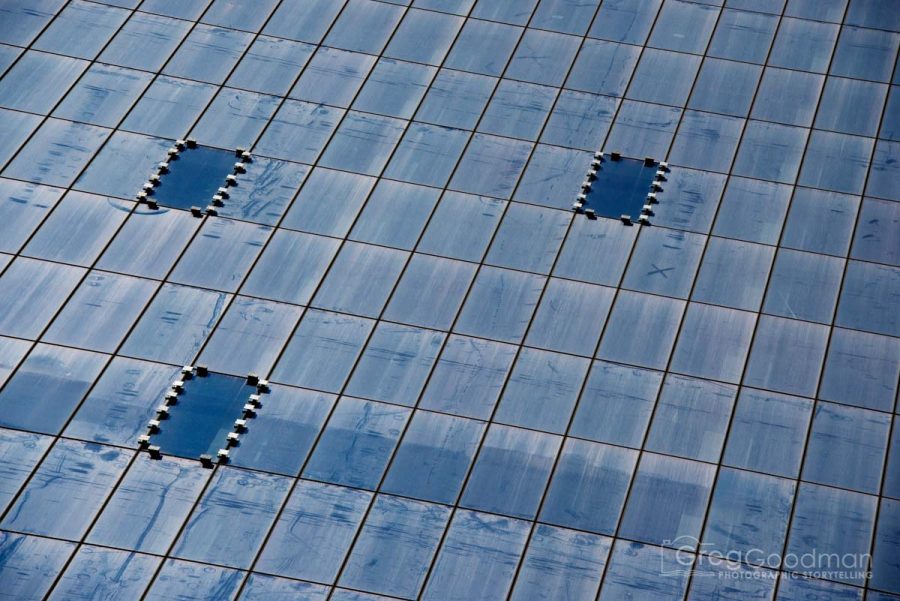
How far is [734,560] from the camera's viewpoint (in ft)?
170

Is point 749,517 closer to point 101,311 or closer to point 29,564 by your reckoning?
point 29,564

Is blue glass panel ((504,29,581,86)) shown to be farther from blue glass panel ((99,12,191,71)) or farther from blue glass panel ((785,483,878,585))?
blue glass panel ((785,483,878,585))

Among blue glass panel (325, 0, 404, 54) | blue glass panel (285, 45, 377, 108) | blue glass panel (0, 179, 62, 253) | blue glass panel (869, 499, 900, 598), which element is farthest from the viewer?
blue glass panel (325, 0, 404, 54)

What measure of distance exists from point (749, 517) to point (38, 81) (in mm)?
37699

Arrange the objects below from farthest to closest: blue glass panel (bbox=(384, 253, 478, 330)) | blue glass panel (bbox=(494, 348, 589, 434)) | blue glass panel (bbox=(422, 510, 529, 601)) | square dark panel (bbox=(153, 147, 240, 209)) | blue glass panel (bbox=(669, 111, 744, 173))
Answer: blue glass panel (bbox=(669, 111, 744, 173))
square dark panel (bbox=(153, 147, 240, 209))
blue glass panel (bbox=(384, 253, 478, 330))
blue glass panel (bbox=(494, 348, 589, 434))
blue glass panel (bbox=(422, 510, 529, 601))

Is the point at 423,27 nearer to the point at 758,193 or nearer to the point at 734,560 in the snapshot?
the point at 758,193

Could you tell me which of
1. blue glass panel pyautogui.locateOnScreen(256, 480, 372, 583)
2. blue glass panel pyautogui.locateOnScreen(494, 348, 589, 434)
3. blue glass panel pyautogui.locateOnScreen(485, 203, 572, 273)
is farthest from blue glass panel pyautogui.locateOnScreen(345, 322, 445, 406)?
blue glass panel pyautogui.locateOnScreen(485, 203, 572, 273)

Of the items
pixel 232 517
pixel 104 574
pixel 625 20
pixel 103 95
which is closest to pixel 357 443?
pixel 232 517

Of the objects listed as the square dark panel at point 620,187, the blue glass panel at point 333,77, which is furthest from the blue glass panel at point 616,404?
the blue glass panel at point 333,77

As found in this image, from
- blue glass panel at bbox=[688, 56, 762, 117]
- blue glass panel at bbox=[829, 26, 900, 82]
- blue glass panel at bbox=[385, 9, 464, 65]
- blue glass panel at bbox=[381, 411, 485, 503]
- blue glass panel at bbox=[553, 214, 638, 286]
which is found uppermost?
blue glass panel at bbox=[829, 26, 900, 82]

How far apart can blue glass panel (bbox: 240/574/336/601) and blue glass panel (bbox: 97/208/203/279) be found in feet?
48.7

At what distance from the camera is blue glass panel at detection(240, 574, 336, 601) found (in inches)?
1973

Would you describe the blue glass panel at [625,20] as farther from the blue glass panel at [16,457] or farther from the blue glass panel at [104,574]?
the blue glass panel at [104,574]

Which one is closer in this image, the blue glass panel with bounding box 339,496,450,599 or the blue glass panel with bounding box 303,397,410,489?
the blue glass panel with bounding box 339,496,450,599
